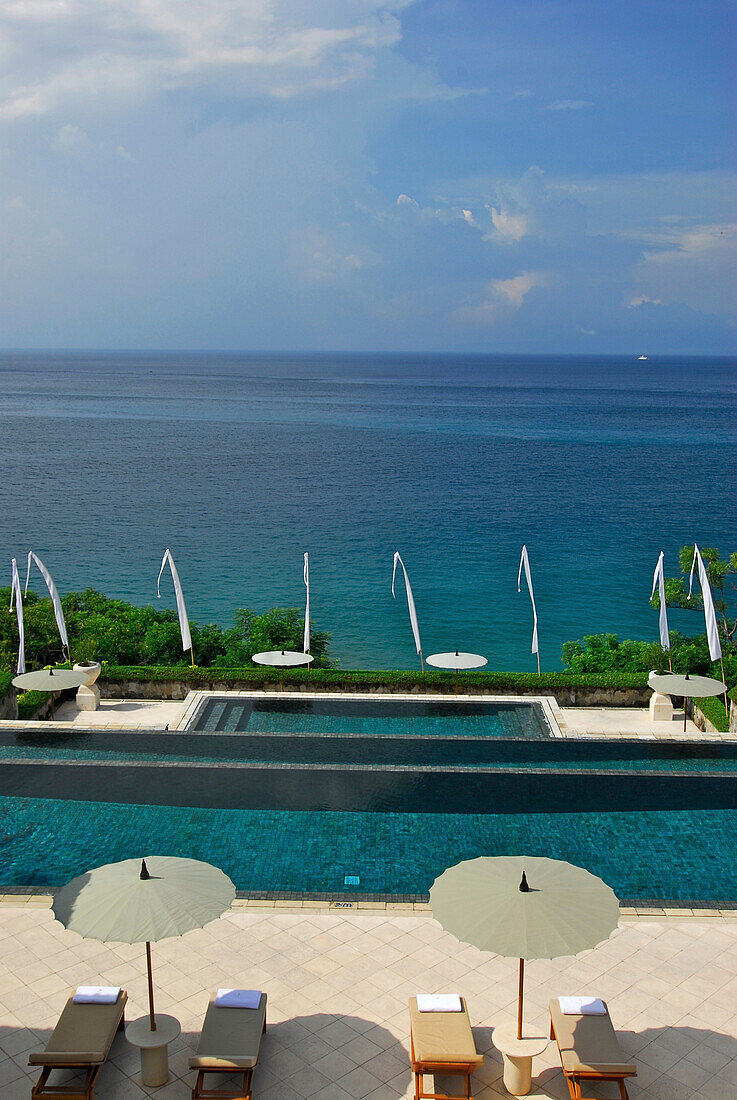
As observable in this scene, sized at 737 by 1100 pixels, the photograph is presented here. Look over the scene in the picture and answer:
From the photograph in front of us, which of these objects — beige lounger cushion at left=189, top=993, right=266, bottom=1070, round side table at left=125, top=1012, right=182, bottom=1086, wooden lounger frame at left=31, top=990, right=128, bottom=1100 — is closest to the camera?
wooden lounger frame at left=31, top=990, right=128, bottom=1100

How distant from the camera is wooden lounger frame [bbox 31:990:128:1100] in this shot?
8.93 metres

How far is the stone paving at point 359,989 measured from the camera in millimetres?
9523

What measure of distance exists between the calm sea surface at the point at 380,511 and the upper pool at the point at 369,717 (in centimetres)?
1392

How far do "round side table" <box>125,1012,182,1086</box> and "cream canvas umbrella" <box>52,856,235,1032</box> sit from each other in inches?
4.8

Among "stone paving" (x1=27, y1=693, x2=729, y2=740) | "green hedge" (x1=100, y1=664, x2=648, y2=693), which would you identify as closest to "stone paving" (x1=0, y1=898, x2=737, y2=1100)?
"stone paving" (x1=27, y1=693, x2=729, y2=740)

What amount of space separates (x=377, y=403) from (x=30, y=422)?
60.2 metres

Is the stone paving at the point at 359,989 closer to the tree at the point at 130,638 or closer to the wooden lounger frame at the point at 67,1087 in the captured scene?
the wooden lounger frame at the point at 67,1087

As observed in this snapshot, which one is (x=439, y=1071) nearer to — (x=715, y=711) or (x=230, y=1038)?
(x=230, y=1038)

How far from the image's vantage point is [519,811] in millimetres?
16609

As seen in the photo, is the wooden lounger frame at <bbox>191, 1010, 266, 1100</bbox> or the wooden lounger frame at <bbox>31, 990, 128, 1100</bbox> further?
the wooden lounger frame at <bbox>191, 1010, 266, 1100</bbox>

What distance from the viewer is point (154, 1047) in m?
9.24

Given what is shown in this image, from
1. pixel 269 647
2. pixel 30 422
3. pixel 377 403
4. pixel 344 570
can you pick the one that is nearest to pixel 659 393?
pixel 377 403

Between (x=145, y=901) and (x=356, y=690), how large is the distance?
15659 millimetres

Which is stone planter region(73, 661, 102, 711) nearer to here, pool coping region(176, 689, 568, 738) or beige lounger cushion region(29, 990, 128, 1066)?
pool coping region(176, 689, 568, 738)
